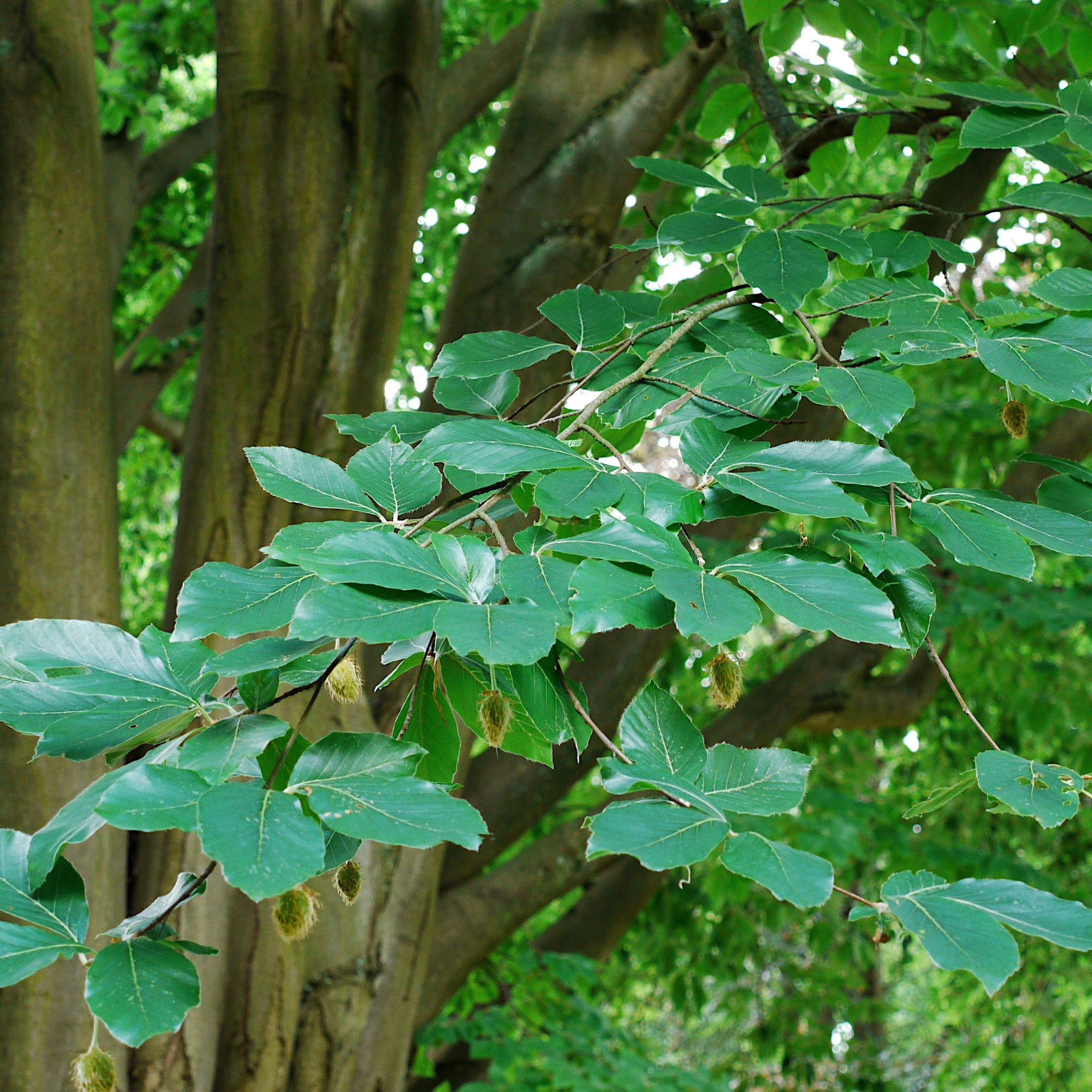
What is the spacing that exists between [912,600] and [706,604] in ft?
0.88

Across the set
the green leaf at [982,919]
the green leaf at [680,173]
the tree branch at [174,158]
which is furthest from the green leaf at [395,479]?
the tree branch at [174,158]

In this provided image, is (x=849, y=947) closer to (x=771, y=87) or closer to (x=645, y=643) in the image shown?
→ (x=645, y=643)

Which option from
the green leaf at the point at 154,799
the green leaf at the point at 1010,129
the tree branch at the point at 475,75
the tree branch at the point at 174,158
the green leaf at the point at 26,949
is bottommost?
the green leaf at the point at 26,949

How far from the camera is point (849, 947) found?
4.08 metres

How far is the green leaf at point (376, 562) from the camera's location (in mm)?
592

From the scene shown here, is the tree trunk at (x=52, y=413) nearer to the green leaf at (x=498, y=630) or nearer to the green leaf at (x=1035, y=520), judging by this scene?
the green leaf at (x=498, y=630)

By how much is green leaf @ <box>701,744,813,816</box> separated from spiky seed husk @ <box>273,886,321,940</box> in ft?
0.90

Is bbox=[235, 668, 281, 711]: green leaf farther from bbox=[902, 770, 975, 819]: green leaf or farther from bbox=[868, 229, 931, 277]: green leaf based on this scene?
bbox=[868, 229, 931, 277]: green leaf

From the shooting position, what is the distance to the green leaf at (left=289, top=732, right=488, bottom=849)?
0.56 m

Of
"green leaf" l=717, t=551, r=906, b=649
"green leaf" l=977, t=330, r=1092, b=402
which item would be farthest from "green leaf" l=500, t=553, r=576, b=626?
"green leaf" l=977, t=330, r=1092, b=402

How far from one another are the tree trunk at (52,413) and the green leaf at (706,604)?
1530mm

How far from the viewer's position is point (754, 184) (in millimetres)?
1164

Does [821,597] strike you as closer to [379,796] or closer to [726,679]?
[726,679]

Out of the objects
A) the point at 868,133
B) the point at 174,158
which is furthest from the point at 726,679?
the point at 174,158
